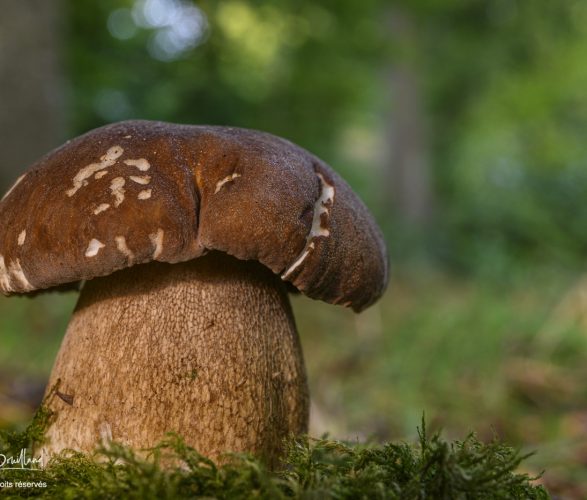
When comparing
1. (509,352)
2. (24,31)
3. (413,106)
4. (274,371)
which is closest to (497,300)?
(509,352)

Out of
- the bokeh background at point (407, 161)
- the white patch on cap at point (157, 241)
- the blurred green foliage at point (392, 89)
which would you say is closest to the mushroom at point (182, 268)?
the white patch on cap at point (157, 241)

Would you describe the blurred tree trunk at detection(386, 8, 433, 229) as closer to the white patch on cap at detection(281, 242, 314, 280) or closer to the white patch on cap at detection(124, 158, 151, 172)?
the white patch on cap at detection(281, 242, 314, 280)

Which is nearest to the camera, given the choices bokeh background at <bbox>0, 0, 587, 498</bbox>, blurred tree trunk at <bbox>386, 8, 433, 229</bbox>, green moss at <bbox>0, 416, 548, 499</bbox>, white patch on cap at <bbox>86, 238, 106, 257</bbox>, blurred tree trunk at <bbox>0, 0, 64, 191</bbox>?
green moss at <bbox>0, 416, 548, 499</bbox>

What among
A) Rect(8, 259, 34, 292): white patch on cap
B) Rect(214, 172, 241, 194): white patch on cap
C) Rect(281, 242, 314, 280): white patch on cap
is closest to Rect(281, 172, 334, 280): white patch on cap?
Rect(281, 242, 314, 280): white patch on cap

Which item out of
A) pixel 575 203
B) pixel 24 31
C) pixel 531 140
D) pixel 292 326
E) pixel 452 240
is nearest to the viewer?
pixel 292 326

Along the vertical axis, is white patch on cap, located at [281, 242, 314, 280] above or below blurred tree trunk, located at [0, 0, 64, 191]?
below

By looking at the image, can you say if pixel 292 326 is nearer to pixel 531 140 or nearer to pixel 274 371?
pixel 274 371

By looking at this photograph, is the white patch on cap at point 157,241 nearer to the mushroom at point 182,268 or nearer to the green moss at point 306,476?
the mushroom at point 182,268
